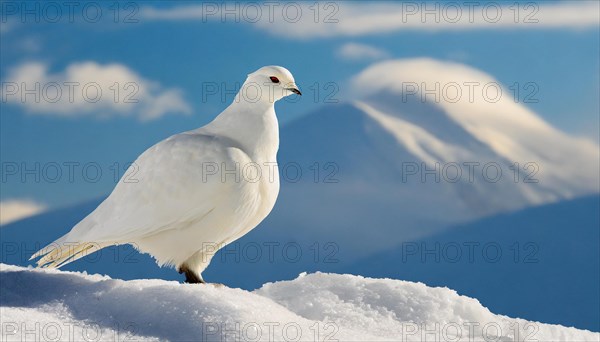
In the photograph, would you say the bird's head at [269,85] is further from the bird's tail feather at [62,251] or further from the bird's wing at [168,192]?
the bird's tail feather at [62,251]

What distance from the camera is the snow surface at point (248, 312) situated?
3820mm

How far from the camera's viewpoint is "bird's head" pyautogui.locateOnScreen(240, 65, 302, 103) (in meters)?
4.95

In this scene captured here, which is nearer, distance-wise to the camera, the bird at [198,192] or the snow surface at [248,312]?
the snow surface at [248,312]

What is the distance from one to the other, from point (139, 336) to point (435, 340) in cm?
167

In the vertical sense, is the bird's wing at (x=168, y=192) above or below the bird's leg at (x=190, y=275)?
above

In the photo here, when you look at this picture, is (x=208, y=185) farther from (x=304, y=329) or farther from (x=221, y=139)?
(x=304, y=329)

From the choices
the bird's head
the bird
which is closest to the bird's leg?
the bird

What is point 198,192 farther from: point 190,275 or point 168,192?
point 190,275

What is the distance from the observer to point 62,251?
4844mm

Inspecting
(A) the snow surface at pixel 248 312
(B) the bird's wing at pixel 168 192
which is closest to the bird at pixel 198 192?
(B) the bird's wing at pixel 168 192

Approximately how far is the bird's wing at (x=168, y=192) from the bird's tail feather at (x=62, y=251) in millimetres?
63

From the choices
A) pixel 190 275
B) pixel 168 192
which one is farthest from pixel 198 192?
pixel 190 275

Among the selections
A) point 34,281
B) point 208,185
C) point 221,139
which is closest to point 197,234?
point 208,185

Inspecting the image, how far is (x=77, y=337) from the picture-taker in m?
3.67
